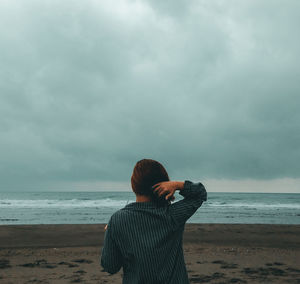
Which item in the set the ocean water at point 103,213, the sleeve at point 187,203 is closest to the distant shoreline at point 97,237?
the ocean water at point 103,213

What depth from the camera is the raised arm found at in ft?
5.47

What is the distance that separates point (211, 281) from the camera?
5.42 m

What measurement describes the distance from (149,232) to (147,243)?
6 centimetres

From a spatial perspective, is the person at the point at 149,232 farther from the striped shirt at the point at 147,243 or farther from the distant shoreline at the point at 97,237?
the distant shoreline at the point at 97,237

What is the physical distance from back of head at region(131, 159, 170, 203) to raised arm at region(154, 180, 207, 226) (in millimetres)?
51

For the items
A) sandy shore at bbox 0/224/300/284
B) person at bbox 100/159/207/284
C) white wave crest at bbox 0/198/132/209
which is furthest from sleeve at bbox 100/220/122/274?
white wave crest at bbox 0/198/132/209

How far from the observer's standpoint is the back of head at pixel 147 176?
1.72 m

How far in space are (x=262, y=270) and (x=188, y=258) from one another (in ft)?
5.68

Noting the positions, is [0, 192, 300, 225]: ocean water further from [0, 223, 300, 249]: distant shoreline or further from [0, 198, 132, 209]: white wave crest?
[0, 223, 300, 249]: distant shoreline

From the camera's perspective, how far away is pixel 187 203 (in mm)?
1777

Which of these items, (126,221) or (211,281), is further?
(211,281)

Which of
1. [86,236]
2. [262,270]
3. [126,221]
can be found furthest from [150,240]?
[86,236]

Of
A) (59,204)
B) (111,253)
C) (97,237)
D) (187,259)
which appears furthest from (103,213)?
(111,253)

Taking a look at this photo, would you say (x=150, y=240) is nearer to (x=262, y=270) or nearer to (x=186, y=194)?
(x=186, y=194)
